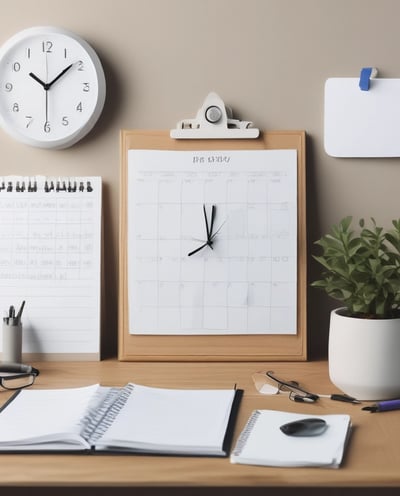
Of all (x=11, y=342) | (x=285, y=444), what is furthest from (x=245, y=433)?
(x=11, y=342)

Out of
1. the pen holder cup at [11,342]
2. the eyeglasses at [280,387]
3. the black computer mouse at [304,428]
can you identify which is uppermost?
the pen holder cup at [11,342]

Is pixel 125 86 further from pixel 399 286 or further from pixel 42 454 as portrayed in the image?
pixel 42 454

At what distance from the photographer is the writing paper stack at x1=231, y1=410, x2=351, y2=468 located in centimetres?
97

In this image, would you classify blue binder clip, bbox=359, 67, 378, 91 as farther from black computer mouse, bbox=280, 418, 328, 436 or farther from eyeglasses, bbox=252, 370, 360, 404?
black computer mouse, bbox=280, 418, 328, 436

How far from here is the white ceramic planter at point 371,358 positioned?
1.21 meters

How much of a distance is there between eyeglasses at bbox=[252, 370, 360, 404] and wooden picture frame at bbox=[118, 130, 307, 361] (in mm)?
124

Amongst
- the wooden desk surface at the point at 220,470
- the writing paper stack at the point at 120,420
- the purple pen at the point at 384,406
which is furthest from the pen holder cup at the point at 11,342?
the purple pen at the point at 384,406

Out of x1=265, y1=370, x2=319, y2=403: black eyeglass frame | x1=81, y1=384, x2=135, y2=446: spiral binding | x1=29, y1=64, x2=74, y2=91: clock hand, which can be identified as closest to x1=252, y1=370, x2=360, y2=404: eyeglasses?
x1=265, y1=370, x2=319, y2=403: black eyeglass frame

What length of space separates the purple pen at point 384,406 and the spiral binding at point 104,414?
1.28 ft

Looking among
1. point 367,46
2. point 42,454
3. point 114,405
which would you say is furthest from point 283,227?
point 42,454

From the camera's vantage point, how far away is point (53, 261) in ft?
4.92

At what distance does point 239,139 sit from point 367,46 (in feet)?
1.04

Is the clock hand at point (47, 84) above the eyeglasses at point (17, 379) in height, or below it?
above

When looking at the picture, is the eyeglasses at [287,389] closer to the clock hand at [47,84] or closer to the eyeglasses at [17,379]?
the eyeglasses at [17,379]
